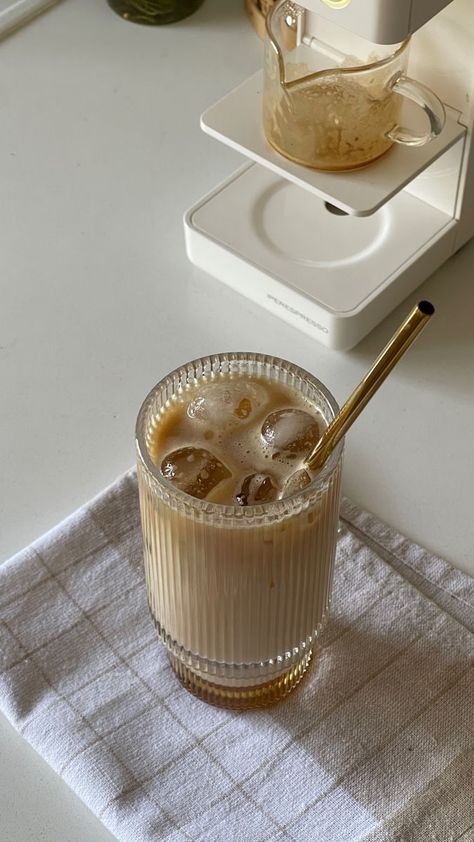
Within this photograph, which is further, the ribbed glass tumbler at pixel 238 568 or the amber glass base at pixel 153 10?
the amber glass base at pixel 153 10

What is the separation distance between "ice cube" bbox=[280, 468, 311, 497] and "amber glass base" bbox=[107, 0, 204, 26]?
71 cm

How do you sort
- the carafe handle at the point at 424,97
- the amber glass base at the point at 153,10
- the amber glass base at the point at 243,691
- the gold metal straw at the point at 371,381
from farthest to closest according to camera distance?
1. the amber glass base at the point at 153,10
2. the carafe handle at the point at 424,97
3. the amber glass base at the point at 243,691
4. the gold metal straw at the point at 371,381

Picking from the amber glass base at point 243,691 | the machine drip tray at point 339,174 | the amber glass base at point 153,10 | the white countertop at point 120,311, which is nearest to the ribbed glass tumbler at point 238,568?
the amber glass base at point 243,691

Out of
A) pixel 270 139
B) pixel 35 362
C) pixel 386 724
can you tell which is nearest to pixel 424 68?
pixel 270 139

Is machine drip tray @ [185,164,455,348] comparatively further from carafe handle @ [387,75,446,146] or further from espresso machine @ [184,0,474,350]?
carafe handle @ [387,75,446,146]

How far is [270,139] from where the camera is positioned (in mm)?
945

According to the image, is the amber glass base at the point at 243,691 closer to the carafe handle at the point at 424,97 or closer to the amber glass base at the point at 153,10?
the carafe handle at the point at 424,97

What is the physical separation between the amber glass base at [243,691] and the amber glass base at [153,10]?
71 cm

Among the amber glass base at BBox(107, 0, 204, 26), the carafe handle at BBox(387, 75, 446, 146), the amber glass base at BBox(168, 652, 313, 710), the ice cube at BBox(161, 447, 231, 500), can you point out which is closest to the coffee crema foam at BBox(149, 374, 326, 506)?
the ice cube at BBox(161, 447, 231, 500)

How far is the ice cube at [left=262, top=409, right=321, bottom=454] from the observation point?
2.29 feet

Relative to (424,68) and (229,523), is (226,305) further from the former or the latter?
(229,523)

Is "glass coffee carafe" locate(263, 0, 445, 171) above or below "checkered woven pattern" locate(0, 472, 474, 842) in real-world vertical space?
above

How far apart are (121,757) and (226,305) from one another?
40 centimetres

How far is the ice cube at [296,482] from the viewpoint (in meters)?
0.68
